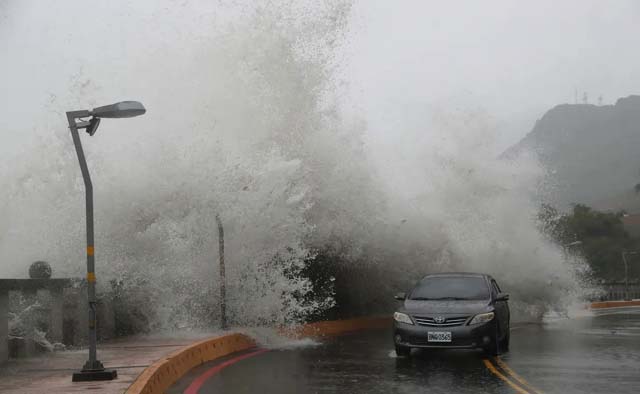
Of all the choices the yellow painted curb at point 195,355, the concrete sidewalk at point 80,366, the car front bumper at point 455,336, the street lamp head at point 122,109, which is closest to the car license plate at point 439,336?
the car front bumper at point 455,336

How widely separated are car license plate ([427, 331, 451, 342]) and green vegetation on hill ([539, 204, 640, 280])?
105 metres

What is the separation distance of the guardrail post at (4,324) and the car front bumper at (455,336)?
6302 mm

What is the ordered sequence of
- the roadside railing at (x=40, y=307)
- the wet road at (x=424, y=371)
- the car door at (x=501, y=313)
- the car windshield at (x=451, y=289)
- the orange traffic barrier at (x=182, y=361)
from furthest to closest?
1. the car windshield at (x=451, y=289)
2. the car door at (x=501, y=313)
3. the roadside railing at (x=40, y=307)
4. the wet road at (x=424, y=371)
5. the orange traffic barrier at (x=182, y=361)

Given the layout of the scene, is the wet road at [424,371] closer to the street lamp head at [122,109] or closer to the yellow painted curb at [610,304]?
the street lamp head at [122,109]

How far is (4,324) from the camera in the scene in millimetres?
12852

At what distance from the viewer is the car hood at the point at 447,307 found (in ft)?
49.2

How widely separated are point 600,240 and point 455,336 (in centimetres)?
11229

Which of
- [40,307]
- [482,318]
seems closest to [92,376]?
[40,307]

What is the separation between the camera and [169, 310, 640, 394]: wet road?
11.2 meters

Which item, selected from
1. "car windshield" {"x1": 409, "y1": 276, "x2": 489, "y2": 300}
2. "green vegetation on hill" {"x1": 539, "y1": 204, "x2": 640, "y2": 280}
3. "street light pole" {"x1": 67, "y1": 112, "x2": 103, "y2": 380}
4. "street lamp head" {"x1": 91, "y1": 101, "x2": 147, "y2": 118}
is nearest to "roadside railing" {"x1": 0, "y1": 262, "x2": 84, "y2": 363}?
"street light pole" {"x1": 67, "y1": 112, "x2": 103, "y2": 380}

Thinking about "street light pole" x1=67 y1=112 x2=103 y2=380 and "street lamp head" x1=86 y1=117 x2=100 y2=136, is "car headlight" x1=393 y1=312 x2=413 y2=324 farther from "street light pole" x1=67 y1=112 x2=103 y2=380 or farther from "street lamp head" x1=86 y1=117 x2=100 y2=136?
"street lamp head" x1=86 y1=117 x2=100 y2=136

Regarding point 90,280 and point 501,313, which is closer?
point 90,280

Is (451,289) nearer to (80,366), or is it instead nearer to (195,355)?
(195,355)

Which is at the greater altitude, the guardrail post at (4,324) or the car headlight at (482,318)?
the guardrail post at (4,324)
